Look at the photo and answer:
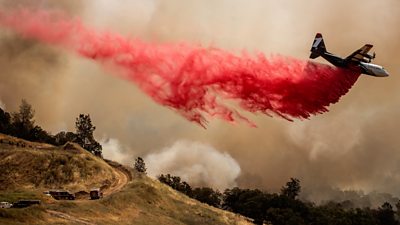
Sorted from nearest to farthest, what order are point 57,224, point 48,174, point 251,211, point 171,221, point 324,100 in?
point 57,224, point 324,100, point 171,221, point 48,174, point 251,211

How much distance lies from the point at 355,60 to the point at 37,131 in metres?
109

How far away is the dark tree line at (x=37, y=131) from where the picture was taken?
152m

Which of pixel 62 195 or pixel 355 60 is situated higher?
pixel 355 60

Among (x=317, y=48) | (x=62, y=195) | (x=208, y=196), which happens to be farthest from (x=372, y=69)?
(x=208, y=196)

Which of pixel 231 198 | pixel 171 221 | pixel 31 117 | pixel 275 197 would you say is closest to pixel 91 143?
pixel 31 117

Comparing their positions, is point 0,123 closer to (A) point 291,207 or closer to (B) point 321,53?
(A) point 291,207

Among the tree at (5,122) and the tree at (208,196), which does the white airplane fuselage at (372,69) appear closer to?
the tree at (208,196)

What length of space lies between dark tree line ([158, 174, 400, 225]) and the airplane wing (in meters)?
58.6

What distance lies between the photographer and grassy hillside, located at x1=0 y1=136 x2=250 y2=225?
7681cm

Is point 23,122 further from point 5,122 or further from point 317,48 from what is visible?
point 317,48

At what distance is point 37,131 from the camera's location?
15688cm

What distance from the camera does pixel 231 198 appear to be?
148875 mm

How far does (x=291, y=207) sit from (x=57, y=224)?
274ft

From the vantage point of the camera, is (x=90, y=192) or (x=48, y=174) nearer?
(x=90, y=192)
